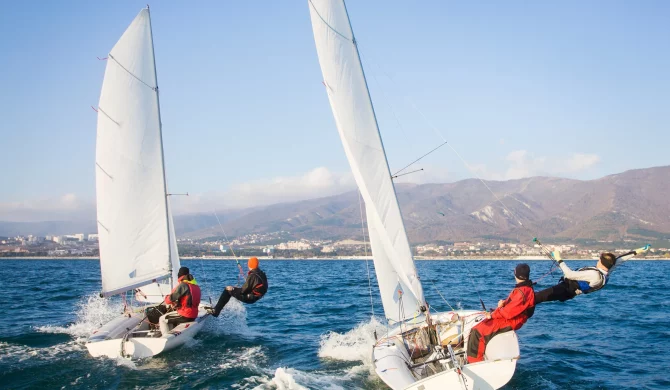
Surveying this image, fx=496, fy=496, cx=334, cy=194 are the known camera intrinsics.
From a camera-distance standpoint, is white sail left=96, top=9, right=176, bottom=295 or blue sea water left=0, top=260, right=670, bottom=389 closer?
blue sea water left=0, top=260, right=670, bottom=389

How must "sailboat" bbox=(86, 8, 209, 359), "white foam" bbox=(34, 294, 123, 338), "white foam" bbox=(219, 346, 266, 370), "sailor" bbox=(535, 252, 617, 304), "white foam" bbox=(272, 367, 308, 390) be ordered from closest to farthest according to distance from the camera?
"sailor" bbox=(535, 252, 617, 304) → "white foam" bbox=(272, 367, 308, 390) → "white foam" bbox=(219, 346, 266, 370) → "sailboat" bbox=(86, 8, 209, 359) → "white foam" bbox=(34, 294, 123, 338)

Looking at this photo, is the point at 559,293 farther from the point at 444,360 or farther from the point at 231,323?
the point at 231,323

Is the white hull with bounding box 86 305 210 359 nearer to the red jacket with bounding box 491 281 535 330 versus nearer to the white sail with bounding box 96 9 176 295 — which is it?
the white sail with bounding box 96 9 176 295

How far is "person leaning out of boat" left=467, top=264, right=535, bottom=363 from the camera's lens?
8.19 meters

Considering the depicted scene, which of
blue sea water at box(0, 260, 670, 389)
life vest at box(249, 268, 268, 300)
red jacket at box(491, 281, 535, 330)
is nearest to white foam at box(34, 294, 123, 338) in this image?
blue sea water at box(0, 260, 670, 389)

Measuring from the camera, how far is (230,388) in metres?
9.82

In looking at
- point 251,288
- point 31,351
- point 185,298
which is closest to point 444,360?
point 251,288

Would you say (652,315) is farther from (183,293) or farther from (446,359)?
(183,293)

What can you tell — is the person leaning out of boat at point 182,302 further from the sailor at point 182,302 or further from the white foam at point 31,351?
the white foam at point 31,351

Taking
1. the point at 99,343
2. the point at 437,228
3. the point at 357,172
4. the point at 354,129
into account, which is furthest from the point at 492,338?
the point at 437,228

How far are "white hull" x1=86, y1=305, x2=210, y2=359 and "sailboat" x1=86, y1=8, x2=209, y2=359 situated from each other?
12 centimetres

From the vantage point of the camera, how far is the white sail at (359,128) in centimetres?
1081

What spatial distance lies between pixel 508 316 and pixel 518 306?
0.23 meters

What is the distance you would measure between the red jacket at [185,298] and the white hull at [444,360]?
513 cm
